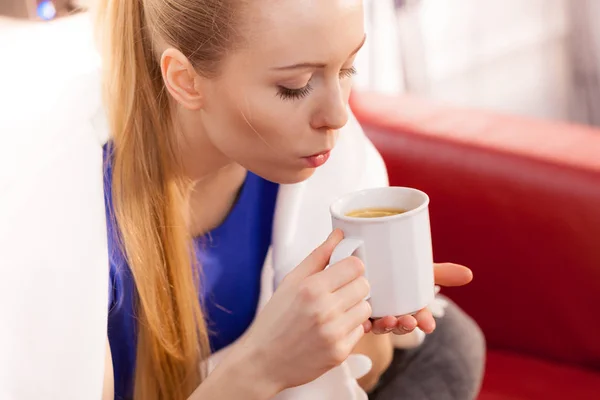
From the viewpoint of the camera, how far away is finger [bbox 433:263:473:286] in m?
0.92

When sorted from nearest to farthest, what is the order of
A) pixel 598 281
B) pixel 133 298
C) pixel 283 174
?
1. pixel 283 174
2. pixel 133 298
3. pixel 598 281

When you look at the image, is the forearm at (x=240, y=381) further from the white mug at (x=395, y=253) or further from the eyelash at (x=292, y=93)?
the eyelash at (x=292, y=93)

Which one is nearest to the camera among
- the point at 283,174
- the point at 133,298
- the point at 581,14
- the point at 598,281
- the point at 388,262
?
the point at 388,262

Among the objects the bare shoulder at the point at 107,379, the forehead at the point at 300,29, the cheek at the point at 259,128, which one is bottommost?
the bare shoulder at the point at 107,379

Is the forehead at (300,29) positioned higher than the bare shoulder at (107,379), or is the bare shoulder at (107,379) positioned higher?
the forehead at (300,29)

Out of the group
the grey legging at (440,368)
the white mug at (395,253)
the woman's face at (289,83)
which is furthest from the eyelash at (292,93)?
the grey legging at (440,368)

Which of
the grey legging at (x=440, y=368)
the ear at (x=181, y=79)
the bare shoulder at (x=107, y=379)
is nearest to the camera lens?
the ear at (x=181, y=79)

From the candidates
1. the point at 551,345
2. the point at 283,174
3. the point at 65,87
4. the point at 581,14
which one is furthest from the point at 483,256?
the point at 581,14

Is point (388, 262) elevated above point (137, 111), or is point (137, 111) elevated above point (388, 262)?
point (137, 111)

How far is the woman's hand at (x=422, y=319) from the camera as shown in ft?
2.72

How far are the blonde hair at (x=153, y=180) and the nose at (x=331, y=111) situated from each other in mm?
108

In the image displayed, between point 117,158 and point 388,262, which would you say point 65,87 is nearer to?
point 117,158

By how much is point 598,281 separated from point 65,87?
0.77 meters

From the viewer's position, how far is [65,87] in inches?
41.6
